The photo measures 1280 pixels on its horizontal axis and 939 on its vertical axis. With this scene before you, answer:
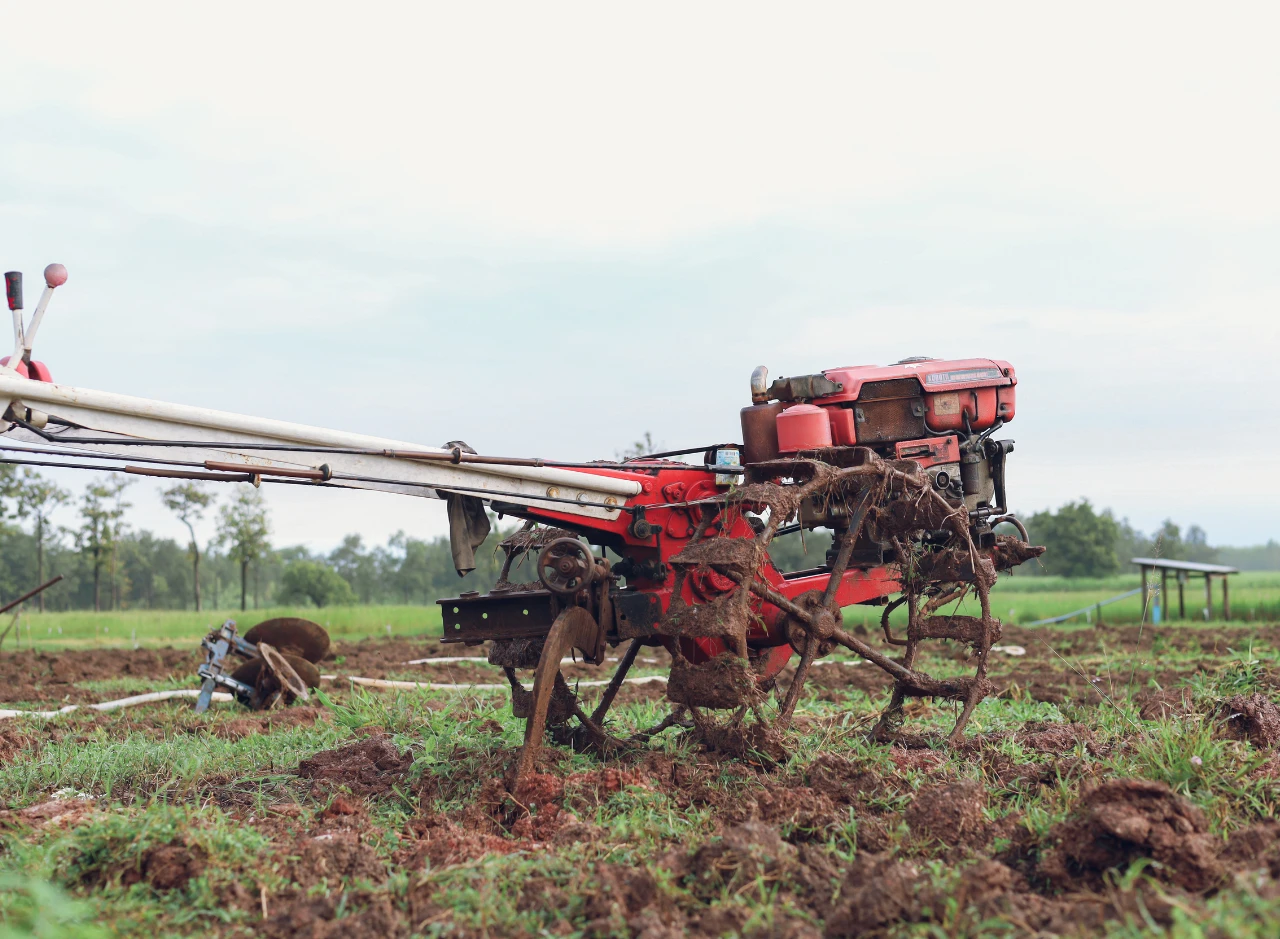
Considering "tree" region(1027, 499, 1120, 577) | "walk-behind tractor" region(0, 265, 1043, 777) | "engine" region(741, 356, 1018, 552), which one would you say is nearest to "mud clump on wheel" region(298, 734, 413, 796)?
"walk-behind tractor" region(0, 265, 1043, 777)

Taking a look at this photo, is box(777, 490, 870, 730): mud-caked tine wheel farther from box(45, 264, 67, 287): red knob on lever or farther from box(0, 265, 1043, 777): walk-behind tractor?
→ box(45, 264, 67, 287): red knob on lever

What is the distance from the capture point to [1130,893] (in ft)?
11.6

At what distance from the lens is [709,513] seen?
6332 mm

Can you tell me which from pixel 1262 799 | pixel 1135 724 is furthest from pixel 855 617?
pixel 1262 799

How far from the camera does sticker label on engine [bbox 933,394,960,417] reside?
275 inches

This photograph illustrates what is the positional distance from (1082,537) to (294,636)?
42.0 metres

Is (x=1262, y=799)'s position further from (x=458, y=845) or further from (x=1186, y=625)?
(x=1186, y=625)

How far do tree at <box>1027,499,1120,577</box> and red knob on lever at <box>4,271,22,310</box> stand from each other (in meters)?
45.5

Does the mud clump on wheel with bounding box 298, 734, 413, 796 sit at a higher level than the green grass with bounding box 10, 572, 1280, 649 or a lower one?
higher

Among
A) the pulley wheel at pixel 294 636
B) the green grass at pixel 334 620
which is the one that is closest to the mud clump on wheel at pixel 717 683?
the pulley wheel at pixel 294 636

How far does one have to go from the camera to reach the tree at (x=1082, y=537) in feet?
154

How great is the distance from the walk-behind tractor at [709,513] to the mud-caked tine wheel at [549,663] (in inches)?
0.5

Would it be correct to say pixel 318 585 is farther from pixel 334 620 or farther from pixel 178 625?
pixel 334 620

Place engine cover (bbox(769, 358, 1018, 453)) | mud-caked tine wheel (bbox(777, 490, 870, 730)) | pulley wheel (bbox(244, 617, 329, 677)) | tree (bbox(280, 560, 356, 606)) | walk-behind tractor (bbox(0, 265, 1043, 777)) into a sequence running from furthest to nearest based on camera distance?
tree (bbox(280, 560, 356, 606)), pulley wheel (bbox(244, 617, 329, 677)), engine cover (bbox(769, 358, 1018, 453)), mud-caked tine wheel (bbox(777, 490, 870, 730)), walk-behind tractor (bbox(0, 265, 1043, 777))
